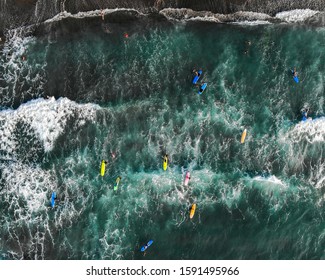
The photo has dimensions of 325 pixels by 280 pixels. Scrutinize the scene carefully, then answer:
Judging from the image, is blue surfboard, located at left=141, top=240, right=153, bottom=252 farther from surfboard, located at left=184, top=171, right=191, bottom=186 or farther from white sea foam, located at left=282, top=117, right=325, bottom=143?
white sea foam, located at left=282, top=117, right=325, bottom=143

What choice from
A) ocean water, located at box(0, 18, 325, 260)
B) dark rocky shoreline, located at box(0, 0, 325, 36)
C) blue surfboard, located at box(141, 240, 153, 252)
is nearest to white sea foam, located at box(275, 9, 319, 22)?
dark rocky shoreline, located at box(0, 0, 325, 36)

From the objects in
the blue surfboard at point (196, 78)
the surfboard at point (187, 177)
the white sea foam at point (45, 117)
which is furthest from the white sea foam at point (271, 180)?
the white sea foam at point (45, 117)

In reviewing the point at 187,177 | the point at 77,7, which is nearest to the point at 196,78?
the point at 187,177

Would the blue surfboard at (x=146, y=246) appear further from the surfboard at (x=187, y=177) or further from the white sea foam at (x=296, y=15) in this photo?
the white sea foam at (x=296, y=15)

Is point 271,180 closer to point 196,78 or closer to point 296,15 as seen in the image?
point 196,78

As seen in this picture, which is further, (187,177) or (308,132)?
(308,132)

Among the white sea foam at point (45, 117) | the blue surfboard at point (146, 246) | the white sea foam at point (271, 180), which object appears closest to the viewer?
the blue surfboard at point (146, 246)

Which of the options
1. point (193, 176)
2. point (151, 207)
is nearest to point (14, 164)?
point (151, 207)
